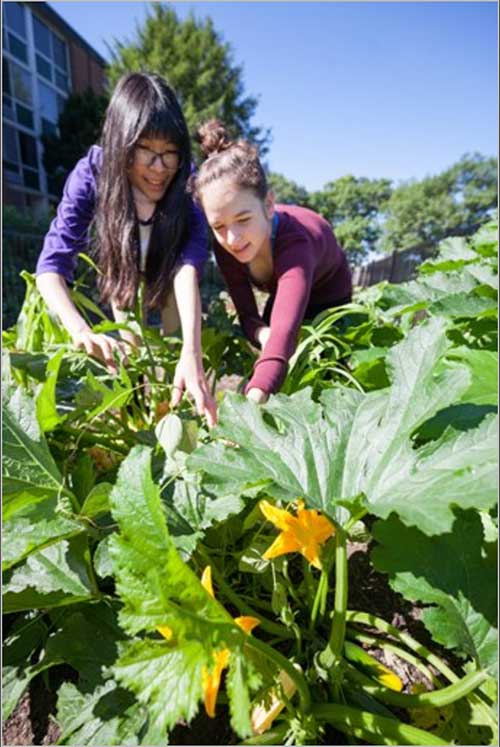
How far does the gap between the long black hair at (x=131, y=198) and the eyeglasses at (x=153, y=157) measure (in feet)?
0.05

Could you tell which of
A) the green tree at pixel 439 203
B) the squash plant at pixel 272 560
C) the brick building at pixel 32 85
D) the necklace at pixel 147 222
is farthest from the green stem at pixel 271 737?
the green tree at pixel 439 203

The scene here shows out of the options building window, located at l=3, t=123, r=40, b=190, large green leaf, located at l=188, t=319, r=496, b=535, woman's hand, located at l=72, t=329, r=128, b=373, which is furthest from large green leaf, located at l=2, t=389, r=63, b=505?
building window, located at l=3, t=123, r=40, b=190

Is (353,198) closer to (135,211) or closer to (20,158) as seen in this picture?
(20,158)

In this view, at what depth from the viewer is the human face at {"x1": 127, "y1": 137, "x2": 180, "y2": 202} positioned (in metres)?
1.20

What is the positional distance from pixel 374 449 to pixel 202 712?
0.40 meters

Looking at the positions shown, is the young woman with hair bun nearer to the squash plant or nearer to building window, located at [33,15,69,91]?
the squash plant

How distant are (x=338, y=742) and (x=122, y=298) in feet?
3.39

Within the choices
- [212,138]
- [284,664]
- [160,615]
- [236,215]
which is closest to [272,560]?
[284,664]

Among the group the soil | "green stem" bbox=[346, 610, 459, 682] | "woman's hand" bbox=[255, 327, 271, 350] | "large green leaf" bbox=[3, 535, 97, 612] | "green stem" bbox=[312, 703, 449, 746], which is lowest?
the soil

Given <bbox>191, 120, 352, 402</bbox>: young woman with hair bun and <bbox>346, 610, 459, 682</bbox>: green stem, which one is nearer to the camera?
<bbox>346, 610, 459, 682</bbox>: green stem

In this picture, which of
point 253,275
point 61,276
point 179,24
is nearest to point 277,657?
point 61,276

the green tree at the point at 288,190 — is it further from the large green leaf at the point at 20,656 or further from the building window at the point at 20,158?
the large green leaf at the point at 20,656

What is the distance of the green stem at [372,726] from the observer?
46 centimetres

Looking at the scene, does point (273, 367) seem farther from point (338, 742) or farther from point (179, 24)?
point (179, 24)
